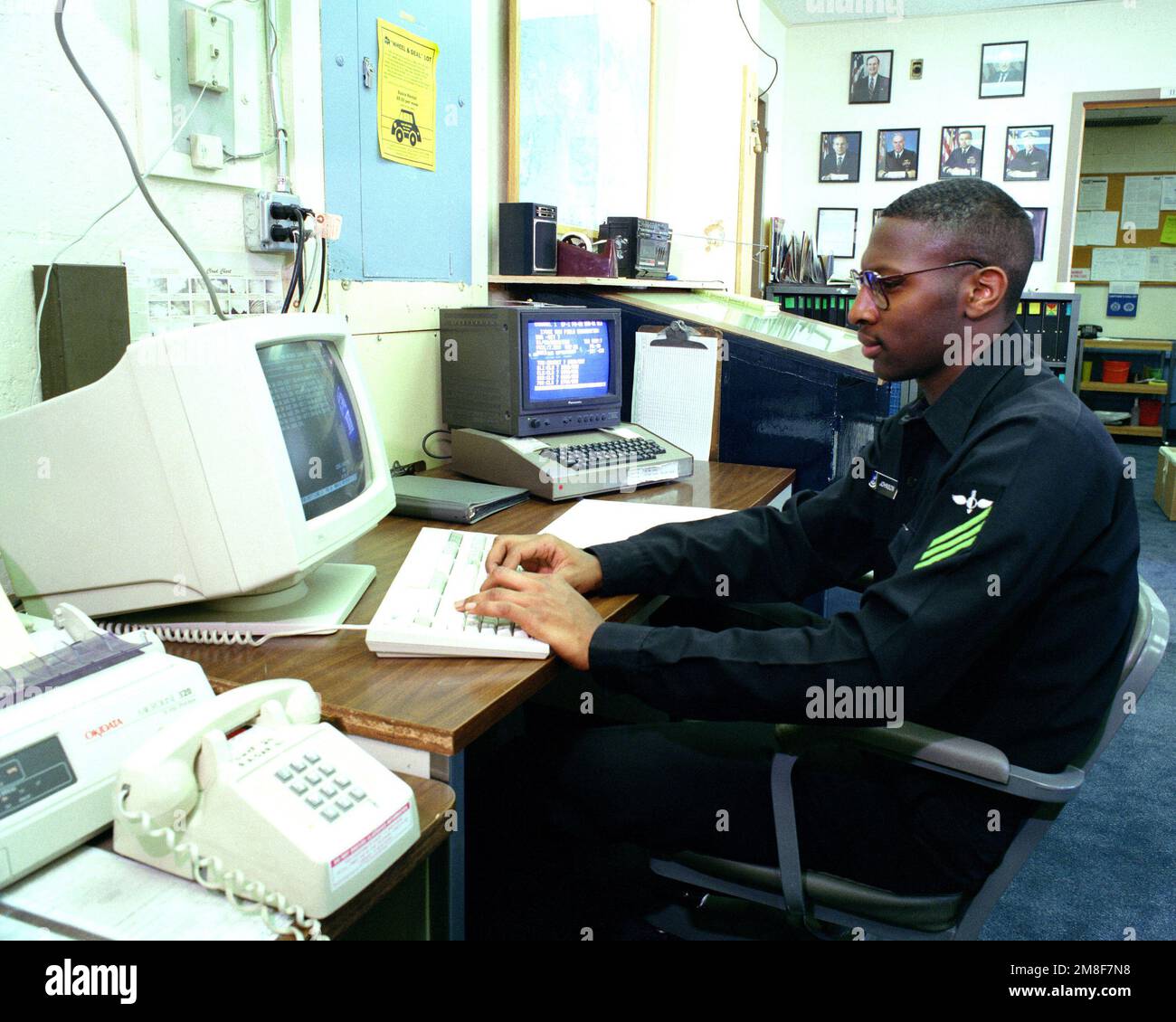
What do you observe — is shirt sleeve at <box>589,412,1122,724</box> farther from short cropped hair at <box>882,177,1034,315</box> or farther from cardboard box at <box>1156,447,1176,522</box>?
cardboard box at <box>1156,447,1176,522</box>

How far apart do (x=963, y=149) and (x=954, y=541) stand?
5565 mm

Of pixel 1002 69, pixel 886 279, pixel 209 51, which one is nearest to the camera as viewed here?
pixel 886 279

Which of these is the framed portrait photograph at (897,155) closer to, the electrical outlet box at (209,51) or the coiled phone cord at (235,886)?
the electrical outlet box at (209,51)

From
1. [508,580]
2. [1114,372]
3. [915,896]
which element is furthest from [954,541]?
[1114,372]

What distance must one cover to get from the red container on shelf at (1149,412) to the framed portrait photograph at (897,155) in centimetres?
251

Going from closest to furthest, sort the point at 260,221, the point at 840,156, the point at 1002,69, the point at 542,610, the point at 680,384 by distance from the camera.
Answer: the point at 542,610 → the point at 260,221 → the point at 680,384 → the point at 1002,69 → the point at 840,156

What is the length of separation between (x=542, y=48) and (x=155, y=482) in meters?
2.04

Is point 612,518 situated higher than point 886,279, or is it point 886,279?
point 886,279

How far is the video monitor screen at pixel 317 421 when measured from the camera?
1115mm

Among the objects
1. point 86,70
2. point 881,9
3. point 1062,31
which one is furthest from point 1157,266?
point 86,70

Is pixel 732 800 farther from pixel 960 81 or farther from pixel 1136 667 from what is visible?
pixel 960 81

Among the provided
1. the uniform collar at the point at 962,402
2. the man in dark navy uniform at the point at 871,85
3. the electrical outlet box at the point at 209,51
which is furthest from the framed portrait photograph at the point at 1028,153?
the electrical outlet box at the point at 209,51

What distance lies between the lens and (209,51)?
4.78ft

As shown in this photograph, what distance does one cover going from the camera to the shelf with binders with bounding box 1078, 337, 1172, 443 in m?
6.72
